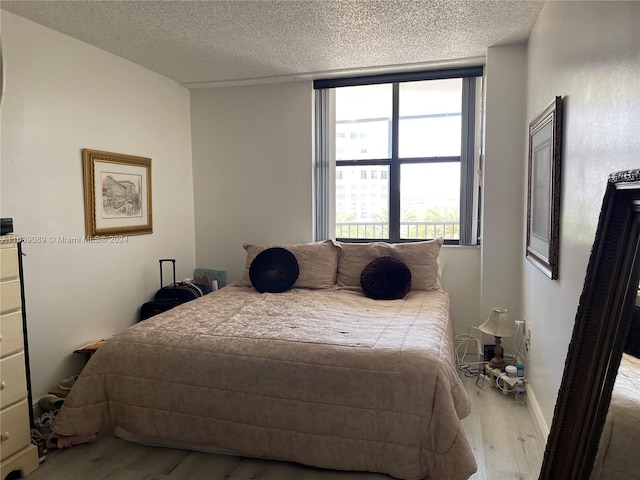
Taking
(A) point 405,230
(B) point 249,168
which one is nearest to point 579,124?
(A) point 405,230

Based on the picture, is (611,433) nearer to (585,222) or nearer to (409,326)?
(585,222)

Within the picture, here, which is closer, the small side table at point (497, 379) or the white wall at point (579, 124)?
the white wall at point (579, 124)

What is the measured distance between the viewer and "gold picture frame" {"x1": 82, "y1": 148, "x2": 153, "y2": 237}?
123 inches

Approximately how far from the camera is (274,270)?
11.5 feet

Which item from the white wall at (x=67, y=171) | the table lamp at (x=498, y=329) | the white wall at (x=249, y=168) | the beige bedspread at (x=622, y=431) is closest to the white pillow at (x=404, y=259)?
the table lamp at (x=498, y=329)

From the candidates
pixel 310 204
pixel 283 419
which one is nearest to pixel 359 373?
pixel 283 419

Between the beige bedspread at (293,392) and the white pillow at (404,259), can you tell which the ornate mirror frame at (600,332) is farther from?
the white pillow at (404,259)

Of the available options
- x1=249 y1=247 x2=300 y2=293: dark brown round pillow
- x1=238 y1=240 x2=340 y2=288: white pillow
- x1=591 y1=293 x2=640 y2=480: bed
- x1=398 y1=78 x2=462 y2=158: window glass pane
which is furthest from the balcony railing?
x1=591 y1=293 x2=640 y2=480: bed

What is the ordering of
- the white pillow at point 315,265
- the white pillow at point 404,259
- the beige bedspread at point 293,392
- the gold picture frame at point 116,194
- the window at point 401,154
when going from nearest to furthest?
the beige bedspread at point 293,392, the gold picture frame at point 116,194, the white pillow at point 404,259, the white pillow at point 315,265, the window at point 401,154

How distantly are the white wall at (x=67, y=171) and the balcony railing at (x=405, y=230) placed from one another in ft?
5.66

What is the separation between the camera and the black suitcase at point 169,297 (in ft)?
11.7

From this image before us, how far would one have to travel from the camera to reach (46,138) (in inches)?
110

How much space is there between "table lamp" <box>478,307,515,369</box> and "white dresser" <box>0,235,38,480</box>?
2.78 m

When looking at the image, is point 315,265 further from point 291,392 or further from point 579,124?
point 579,124
